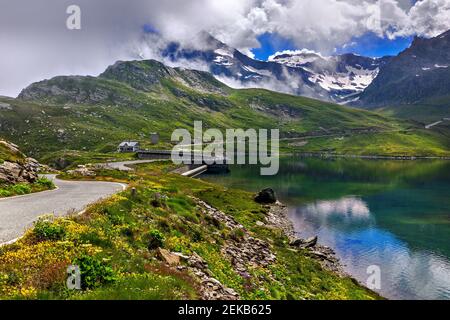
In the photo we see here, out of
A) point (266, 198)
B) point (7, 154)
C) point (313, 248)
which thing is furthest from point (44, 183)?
point (266, 198)

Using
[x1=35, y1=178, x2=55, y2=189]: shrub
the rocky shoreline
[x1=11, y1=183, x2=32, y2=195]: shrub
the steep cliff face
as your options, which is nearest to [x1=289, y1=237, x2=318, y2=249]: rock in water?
the rocky shoreline

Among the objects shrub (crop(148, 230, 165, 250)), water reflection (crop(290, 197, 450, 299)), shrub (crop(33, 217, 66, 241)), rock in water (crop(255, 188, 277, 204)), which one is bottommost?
water reflection (crop(290, 197, 450, 299))

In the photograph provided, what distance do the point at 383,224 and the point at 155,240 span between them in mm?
73375

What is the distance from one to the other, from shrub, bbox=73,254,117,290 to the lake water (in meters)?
41.2

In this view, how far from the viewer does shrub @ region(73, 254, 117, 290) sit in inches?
597

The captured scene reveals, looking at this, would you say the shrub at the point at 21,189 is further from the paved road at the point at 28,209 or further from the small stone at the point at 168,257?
the small stone at the point at 168,257

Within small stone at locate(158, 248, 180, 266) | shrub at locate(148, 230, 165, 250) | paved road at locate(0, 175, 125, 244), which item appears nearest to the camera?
small stone at locate(158, 248, 180, 266)

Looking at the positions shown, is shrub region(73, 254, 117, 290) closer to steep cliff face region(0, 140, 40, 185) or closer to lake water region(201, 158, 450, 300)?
steep cliff face region(0, 140, 40, 185)

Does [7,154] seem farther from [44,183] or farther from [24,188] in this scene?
[24,188]

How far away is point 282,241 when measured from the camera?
56688mm

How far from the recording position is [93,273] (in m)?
15.5

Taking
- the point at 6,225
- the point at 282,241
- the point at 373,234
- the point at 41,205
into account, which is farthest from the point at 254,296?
the point at 373,234

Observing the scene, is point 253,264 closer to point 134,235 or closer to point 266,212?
point 134,235

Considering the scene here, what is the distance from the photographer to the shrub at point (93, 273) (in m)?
15.2
